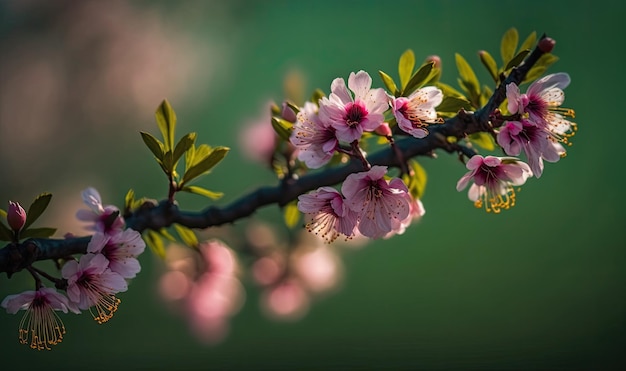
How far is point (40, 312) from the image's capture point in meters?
0.67

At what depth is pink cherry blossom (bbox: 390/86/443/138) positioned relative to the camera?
2.03 ft

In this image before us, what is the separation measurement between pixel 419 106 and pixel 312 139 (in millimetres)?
109

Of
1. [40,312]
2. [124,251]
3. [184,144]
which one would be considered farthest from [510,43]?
[40,312]

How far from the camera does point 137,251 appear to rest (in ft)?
2.23

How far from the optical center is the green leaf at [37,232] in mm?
671

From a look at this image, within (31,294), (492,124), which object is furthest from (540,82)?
(31,294)

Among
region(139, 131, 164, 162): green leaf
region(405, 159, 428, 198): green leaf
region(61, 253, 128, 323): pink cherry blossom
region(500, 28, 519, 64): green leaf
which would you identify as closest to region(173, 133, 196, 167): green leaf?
region(139, 131, 164, 162): green leaf

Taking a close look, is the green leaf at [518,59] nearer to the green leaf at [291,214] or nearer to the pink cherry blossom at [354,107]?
Result: the pink cherry blossom at [354,107]

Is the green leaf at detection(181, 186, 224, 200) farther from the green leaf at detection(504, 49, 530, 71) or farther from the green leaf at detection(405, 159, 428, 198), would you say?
the green leaf at detection(504, 49, 530, 71)

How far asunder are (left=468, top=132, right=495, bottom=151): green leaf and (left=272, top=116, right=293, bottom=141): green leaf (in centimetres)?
20

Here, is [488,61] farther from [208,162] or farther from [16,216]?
[16,216]

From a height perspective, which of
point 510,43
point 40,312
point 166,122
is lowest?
point 40,312

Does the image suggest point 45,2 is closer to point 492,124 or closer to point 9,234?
point 9,234

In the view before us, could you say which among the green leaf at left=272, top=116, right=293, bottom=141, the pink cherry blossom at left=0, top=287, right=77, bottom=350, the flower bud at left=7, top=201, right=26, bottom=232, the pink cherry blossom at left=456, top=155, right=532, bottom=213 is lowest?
the pink cherry blossom at left=0, top=287, right=77, bottom=350
